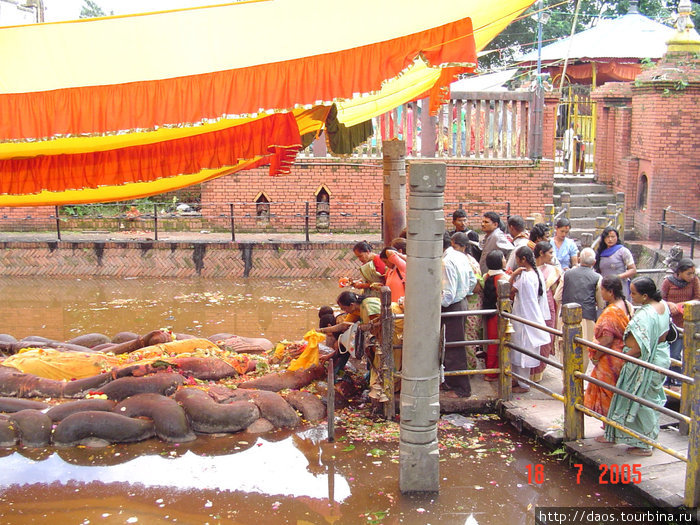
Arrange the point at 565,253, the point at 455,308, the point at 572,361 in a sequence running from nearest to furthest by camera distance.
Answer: the point at 572,361
the point at 455,308
the point at 565,253

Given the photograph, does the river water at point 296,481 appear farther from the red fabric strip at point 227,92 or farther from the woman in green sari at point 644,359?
the red fabric strip at point 227,92

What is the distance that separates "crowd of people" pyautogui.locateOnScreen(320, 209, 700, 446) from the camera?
520 centimetres

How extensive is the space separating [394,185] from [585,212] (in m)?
7.68

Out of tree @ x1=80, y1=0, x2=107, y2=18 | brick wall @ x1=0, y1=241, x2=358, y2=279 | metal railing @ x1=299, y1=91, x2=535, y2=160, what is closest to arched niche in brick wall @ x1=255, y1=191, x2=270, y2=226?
metal railing @ x1=299, y1=91, x2=535, y2=160

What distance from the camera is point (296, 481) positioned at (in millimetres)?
5457

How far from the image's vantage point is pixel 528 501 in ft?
16.6

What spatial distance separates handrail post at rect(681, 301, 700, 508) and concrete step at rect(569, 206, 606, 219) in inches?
446

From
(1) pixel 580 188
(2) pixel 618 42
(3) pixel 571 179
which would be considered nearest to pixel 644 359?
(1) pixel 580 188

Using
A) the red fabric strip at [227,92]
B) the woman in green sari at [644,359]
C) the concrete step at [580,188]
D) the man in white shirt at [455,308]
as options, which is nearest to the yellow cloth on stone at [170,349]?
the man in white shirt at [455,308]

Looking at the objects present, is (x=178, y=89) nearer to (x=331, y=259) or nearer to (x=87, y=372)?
(x=87, y=372)

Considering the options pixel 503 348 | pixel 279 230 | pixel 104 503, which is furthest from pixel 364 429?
pixel 279 230

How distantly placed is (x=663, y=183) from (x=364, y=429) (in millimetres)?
10328

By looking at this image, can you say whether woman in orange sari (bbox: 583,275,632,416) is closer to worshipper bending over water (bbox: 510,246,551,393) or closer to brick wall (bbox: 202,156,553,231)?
worshipper bending over water (bbox: 510,246,551,393)

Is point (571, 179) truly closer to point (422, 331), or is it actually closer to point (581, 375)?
point (581, 375)
